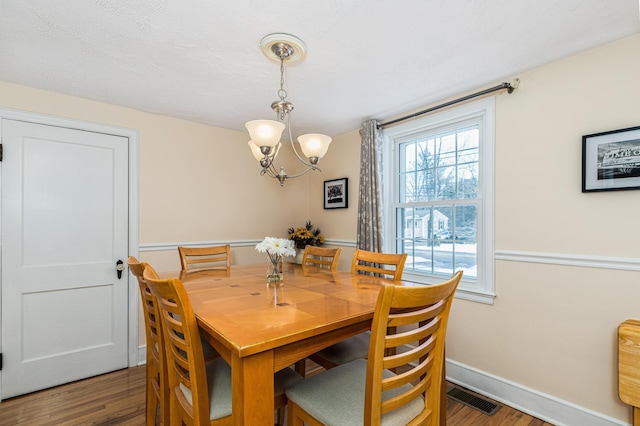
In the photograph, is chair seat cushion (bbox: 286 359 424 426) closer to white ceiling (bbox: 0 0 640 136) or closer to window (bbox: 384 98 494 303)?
window (bbox: 384 98 494 303)

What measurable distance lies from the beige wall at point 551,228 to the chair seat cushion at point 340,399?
130cm

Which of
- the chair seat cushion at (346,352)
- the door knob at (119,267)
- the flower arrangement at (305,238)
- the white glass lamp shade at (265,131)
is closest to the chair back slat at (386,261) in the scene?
the chair seat cushion at (346,352)

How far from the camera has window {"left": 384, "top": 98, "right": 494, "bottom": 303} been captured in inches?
93.1

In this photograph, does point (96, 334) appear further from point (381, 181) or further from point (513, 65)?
point (513, 65)

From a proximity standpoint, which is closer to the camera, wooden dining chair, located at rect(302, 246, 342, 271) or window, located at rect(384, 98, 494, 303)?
window, located at rect(384, 98, 494, 303)

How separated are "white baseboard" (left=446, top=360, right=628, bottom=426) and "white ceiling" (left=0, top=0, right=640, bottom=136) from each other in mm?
2227

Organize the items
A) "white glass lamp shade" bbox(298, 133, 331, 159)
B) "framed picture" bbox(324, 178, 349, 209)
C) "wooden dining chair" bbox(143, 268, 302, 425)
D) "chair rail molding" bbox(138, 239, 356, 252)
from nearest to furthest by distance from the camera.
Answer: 1. "wooden dining chair" bbox(143, 268, 302, 425)
2. "white glass lamp shade" bbox(298, 133, 331, 159)
3. "chair rail molding" bbox(138, 239, 356, 252)
4. "framed picture" bbox(324, 178, 349, 209)

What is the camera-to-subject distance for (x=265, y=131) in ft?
5.54

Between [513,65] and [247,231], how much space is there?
2.97m

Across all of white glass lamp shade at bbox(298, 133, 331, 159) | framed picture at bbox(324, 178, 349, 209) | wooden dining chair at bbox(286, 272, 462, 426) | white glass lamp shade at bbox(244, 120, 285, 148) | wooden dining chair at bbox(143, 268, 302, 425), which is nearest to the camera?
wooden dining chair at bbox(286, 272, 462, 426)

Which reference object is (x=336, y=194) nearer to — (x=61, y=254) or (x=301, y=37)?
(x=301, y=37)

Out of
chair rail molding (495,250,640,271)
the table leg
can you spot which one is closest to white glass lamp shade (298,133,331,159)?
the table leg

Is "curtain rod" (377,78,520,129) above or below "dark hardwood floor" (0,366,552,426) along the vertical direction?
above

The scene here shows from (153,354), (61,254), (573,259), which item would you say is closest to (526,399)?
(573,259)
